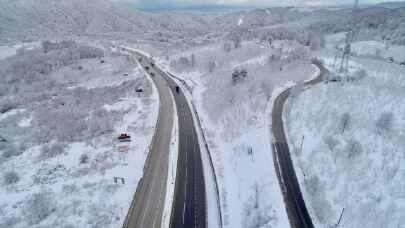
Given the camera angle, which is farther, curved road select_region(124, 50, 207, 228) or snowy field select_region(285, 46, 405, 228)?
curved road select_region(124, 50, 207, 228)

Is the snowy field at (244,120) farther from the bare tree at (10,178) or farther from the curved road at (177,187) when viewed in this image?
the bare tree at (10,178)

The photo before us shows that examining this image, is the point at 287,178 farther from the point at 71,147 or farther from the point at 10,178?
the point at 10,178

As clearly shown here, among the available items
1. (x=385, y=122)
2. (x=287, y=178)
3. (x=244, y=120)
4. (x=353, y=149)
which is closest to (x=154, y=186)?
(x=287, y=178)

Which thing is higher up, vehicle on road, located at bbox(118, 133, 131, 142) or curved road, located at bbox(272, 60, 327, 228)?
curved road, located at bbox(272, 60, 327, 228)

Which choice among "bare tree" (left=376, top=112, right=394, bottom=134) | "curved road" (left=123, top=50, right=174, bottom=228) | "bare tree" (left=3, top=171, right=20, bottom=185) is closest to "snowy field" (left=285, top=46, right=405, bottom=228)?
"bare tree" (left=376, top=112, right=394, bottom=134)

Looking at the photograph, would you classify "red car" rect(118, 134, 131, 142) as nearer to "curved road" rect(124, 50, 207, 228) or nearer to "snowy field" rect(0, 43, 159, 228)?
"snowy field" rect(0, 43, 159, 228)

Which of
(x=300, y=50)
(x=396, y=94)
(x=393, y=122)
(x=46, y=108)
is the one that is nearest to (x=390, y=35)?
(x=300, y=50)

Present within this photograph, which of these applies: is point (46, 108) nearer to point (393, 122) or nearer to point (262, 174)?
point (262, 174)
